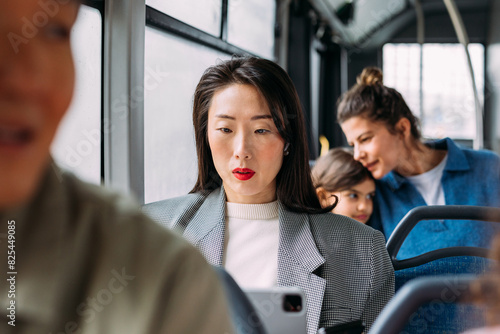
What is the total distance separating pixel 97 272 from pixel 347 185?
182cm

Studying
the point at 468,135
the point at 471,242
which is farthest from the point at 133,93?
the point at 468,135

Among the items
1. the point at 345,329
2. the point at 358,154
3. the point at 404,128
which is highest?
the point at 404,128

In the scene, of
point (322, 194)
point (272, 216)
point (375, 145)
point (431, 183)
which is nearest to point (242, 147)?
point (272, 216)

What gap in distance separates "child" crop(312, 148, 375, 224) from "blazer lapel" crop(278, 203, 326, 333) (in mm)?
673

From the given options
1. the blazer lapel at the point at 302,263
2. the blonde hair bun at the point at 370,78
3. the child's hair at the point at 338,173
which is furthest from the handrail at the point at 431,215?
the blonde hair bun at the point at 370,78

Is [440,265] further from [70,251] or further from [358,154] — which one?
[70,251]

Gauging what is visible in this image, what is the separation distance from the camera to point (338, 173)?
2039 mm

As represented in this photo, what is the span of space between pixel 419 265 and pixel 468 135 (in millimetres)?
5952

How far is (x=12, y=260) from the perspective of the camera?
236 millimetres

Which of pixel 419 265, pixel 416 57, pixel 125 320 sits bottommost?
pixel 419 265

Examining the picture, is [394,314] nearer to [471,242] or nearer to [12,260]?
[12,260]

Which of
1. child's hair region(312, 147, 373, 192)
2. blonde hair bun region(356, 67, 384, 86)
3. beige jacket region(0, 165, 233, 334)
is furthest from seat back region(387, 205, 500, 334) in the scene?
beige jacket region(0, 165, 233, 334)

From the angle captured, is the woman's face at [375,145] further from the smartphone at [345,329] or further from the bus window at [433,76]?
the bus window at [433,76]

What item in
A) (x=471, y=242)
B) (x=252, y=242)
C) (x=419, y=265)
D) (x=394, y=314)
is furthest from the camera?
(x=471, y=242)
